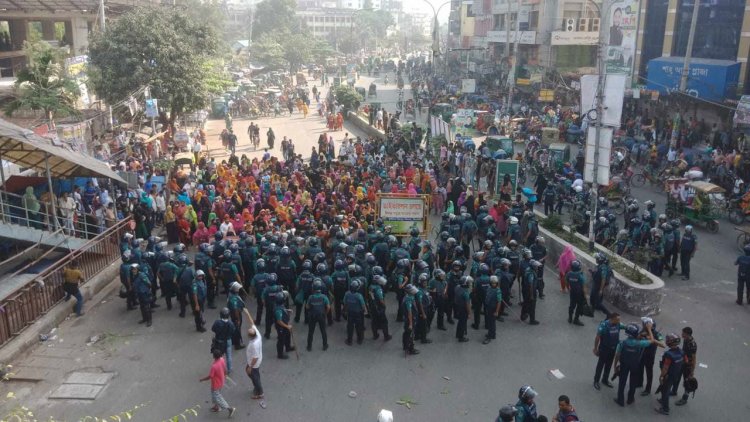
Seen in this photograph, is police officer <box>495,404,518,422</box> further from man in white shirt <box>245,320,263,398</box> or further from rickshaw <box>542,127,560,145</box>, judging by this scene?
rickshaw <box>542,127,560,145</box>

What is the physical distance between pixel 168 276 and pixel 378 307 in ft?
14.4

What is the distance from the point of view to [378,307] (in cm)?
1112

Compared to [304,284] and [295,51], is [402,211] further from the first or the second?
[295,51]

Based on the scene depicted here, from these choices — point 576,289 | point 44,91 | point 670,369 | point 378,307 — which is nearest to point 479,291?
point 576,289

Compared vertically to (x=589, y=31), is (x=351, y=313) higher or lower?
lower

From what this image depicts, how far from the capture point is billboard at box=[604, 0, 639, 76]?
118ft

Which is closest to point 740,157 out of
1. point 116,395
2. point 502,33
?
point 116,395

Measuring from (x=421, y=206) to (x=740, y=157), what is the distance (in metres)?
13.8

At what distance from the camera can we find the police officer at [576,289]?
37.1ft

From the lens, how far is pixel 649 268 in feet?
47.4

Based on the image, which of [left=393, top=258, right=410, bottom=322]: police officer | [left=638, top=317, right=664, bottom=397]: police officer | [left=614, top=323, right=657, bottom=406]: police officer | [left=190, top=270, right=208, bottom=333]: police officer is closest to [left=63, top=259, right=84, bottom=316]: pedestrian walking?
[left=190, top=270, right=208, bottom=333]: police officer

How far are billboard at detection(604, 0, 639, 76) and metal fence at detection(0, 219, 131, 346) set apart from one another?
30.0 m

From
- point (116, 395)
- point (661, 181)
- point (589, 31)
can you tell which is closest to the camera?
point (116, 395)

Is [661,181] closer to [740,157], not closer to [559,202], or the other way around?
[740,157]
